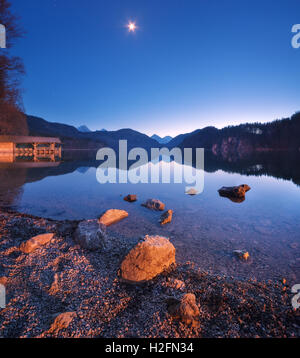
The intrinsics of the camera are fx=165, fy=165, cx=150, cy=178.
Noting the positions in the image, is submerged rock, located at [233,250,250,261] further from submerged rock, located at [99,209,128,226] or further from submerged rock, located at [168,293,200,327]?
submerged rock, located at [99,209,128,226]

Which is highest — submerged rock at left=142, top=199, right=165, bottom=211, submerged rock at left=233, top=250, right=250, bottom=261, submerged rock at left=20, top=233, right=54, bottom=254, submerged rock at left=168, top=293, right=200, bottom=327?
submerged rock at left=142, top=199, right=165, bottom=211

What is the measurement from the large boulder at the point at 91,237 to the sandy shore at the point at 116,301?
0.33 metres

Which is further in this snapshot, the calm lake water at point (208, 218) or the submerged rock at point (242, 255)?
the submerged rock at point (242, 255)

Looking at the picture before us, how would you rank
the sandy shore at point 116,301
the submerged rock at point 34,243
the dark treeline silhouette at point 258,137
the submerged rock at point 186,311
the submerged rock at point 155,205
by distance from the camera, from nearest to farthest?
1. the sandy shore at point 116,301
2. the submerged rock at point 186,311
3. the submerged rock at point 34,243
4. the submerged rock at point 155,205
5. the dark treeline silhouette at point 258,137

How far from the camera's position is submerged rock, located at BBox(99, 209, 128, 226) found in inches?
315

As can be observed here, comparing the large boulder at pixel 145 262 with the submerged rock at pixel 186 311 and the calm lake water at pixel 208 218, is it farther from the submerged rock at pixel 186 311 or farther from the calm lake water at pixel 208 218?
the calm lake water at pixel 208 218

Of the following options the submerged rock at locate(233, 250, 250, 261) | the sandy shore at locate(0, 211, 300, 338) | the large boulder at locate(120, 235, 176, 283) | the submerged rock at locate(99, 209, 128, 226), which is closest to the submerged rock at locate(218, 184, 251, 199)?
the submerged rock at locate(233, 250, 250, 261)

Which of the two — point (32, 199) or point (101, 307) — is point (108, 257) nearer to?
point (101, 307)

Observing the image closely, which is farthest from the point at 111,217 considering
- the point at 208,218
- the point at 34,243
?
the point at 208,218

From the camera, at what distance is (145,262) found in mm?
4211

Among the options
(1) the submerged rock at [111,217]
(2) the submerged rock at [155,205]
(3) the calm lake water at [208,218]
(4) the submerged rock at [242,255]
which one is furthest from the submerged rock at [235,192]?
(1) the submerged rock at [111,217]

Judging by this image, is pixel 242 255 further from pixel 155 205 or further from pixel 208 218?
pixel 155 205

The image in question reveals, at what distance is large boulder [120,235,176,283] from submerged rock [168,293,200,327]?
1010mm

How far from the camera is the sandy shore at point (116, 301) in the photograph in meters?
2.87
